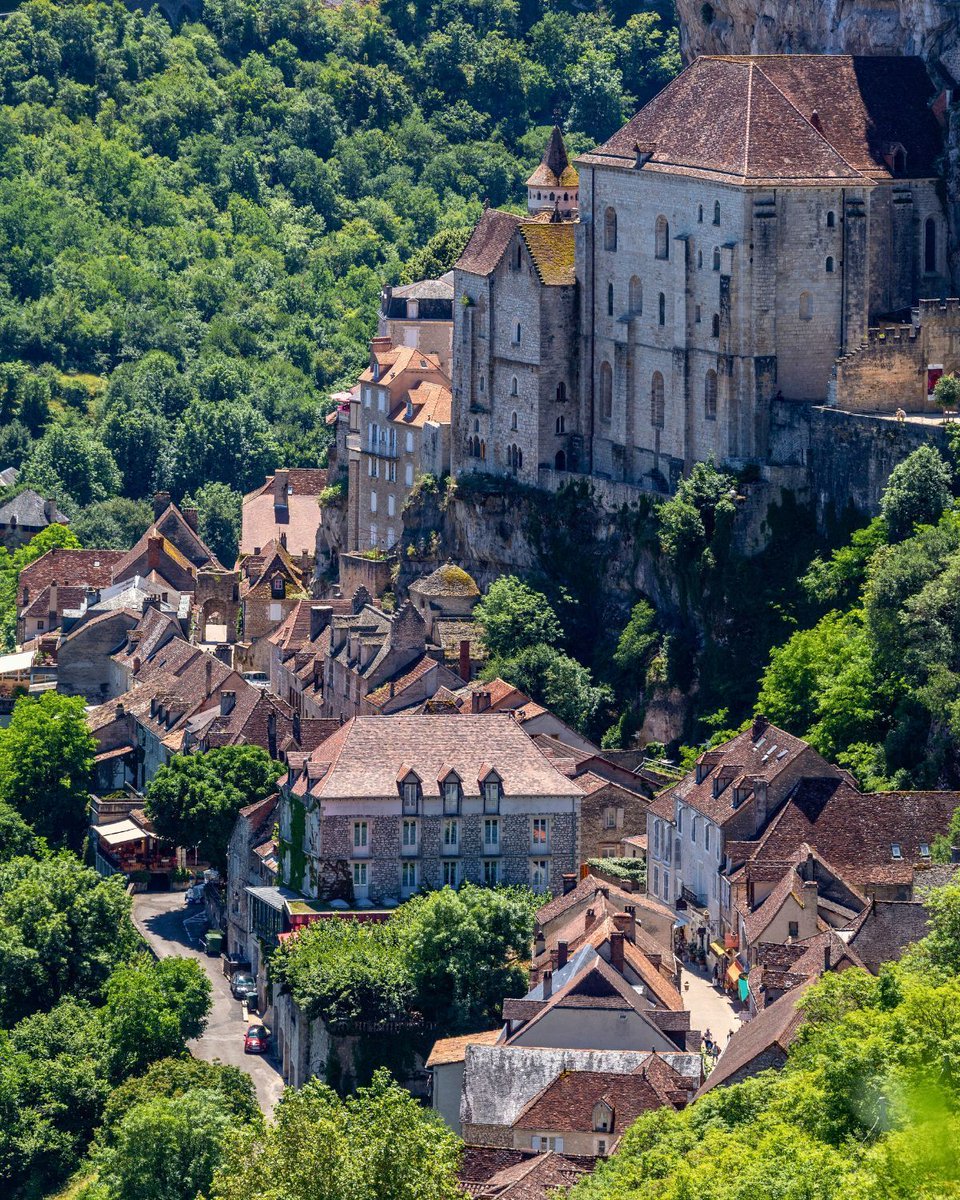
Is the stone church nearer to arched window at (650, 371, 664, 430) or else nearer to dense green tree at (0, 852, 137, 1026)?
arched window at (650, 371, 664, 430)

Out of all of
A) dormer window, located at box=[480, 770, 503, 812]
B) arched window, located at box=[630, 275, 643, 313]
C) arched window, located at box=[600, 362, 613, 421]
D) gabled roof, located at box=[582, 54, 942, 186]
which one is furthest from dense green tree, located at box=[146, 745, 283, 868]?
gabled roof, located at box=[582, 54, 942, 186]

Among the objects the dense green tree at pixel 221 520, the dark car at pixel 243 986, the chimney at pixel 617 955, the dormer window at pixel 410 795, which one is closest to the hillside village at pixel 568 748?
the dormer window at pixel 410 795

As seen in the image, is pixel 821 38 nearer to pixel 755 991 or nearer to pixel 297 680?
pixel 297 680

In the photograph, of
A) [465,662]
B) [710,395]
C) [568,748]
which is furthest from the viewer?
[465,662]

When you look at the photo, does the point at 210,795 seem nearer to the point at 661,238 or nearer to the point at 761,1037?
the point at 661,238

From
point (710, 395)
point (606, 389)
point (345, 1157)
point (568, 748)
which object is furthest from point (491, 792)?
point (345, 1157)

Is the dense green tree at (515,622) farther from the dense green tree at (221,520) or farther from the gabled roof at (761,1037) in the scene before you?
the dense green tree at (221,520)

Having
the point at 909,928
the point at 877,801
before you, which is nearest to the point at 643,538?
the point at 877,801
